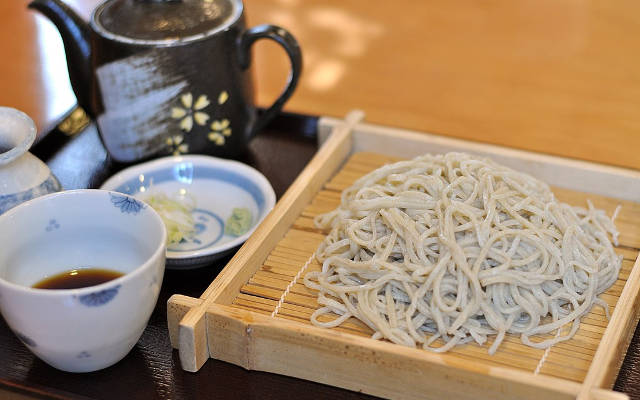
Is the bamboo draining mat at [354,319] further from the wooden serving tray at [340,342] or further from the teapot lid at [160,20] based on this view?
the teapot lid at [160,20]

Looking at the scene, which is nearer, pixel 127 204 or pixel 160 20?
pixel 127 204

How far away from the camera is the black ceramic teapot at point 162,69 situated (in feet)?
4.46

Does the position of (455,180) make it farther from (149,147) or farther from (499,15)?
(499,15)

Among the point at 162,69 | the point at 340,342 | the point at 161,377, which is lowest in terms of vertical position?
the point at 161,377

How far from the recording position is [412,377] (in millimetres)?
982

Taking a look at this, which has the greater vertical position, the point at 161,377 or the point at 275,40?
the point at 275,40

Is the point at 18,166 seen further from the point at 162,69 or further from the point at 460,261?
the point at 460,261

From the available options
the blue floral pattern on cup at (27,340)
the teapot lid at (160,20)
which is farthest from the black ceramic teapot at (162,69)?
the blue floral pattern on cup at (27,340)

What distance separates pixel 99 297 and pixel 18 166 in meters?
0.34

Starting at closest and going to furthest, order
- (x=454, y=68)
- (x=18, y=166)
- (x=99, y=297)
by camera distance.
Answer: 1. (x=99, y=297)
2. (x=18, y=166)
3. (x=454, y=68)

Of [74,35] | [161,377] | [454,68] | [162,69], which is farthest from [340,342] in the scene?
[454,68]

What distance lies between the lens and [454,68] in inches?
86.8

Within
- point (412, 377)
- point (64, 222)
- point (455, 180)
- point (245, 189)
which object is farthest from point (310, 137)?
point (412, 377)

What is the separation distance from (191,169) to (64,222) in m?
0.32
